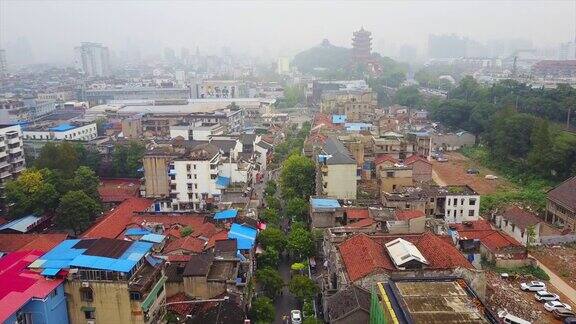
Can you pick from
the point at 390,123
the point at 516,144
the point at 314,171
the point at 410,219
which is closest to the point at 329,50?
the point at 390,123

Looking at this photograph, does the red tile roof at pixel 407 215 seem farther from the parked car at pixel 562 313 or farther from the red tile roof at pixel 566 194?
the red tile roof at pixel 566 194

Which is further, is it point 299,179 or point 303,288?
point 299,179

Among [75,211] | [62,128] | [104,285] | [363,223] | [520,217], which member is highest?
[62,128]

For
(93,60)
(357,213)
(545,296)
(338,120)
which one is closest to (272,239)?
(357,213)

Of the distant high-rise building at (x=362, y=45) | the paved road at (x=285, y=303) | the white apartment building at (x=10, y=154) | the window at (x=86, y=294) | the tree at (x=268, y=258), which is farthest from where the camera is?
the distant high-rise building at (x=362, y=45)

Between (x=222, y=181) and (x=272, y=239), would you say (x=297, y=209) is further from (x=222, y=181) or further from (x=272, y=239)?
(x=222, y=181)

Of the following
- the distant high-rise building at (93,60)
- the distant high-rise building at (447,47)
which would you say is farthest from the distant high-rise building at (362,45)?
the distant high-rise building at (447,47)

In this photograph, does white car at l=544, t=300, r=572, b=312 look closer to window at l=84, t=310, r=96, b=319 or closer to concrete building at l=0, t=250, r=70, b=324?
window at l=84, t=310, r=96, b=319
